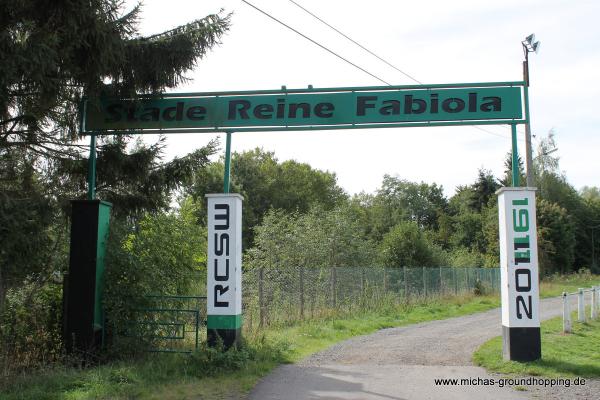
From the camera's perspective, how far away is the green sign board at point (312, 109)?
11242 mm

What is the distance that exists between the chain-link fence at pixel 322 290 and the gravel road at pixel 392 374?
12.7 ft

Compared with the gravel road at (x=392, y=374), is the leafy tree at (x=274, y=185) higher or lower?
higher

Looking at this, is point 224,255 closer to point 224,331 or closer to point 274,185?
point 224,331

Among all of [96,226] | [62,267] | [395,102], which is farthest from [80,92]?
[395,102]

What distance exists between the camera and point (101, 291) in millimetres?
11281

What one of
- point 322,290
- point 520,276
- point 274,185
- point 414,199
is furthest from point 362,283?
point 414,199

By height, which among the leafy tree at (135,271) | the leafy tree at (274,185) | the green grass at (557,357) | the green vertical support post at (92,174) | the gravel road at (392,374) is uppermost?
the leafy tree at (274,185)

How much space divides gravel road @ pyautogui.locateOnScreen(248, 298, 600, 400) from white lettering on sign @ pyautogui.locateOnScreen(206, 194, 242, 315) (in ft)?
5.20

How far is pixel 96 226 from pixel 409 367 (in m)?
6.55

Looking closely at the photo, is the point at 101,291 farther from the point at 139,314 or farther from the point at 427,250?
the point at 427,250

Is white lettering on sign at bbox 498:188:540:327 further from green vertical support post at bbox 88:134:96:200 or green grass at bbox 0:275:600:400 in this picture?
green vertical support post at bbox 88:134:96:200

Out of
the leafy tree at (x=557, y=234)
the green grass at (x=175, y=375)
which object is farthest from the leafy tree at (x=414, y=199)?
the green grass at (x=175, y=375)

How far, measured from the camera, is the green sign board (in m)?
11.2

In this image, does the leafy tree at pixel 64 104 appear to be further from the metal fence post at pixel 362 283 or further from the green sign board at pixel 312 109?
the metal fence post at pixel 362 283
